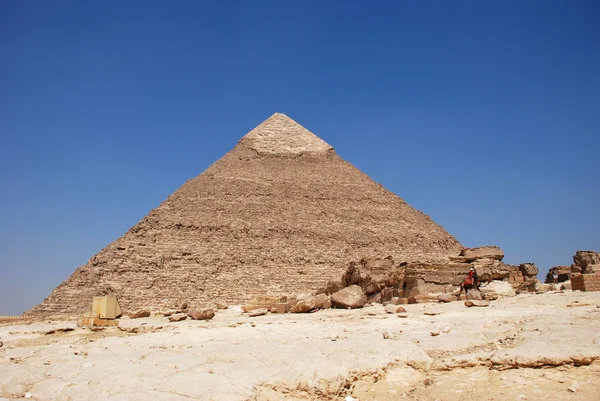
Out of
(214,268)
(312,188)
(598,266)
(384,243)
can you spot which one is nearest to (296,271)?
(214,268)

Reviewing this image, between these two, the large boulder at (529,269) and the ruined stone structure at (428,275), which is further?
the large boulder at (529,269)

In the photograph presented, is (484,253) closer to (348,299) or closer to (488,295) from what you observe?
(488,295)

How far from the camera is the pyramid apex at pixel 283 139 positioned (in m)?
59.8

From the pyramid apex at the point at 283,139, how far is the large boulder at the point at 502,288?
47.9m

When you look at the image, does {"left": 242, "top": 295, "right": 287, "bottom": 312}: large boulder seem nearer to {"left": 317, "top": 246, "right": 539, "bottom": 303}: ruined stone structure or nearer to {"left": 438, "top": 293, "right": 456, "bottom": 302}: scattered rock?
{"left": 317, "top": 246, "right": 539, "bottom": 303}: ruined stone structure

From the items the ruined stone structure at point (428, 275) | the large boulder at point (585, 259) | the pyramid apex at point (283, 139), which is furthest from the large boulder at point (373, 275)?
the pyramid apex at point (283, 139)

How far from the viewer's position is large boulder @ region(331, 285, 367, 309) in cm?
1041

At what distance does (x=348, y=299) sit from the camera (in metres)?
10.5

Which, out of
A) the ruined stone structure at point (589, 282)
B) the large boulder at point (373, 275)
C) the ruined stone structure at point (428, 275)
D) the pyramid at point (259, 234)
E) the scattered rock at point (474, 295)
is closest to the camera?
the scattered rock at point (474, 295)

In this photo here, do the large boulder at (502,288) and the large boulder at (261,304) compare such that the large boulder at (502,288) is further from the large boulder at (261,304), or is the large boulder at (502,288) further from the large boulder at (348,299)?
the large boulder at (261,304)

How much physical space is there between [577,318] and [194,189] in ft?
158

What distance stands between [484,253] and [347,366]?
11.4m

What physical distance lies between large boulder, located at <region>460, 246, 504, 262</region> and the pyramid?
23.2 meters

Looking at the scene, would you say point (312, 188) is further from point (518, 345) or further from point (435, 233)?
point (518, 345)
